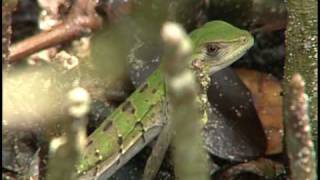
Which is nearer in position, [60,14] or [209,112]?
[209,112]

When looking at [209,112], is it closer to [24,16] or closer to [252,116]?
[252,116]

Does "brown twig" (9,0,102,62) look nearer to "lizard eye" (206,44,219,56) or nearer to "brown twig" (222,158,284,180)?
"lizard eye" (206,44,219,56)

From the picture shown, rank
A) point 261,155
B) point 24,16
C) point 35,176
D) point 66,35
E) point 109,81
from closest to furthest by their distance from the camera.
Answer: point 35,176 < point 261,155 < point 109,81 < point 66,35 < point 24,16

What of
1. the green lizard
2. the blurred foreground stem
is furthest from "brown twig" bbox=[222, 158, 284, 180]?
the blurred foreground stem

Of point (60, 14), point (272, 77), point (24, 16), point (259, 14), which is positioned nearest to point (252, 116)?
point (272, 77)

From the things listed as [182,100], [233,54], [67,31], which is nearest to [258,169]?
[233,54]

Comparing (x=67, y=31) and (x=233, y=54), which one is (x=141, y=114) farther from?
(x=67, y=31)

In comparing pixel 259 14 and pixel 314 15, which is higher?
pixel 314 15

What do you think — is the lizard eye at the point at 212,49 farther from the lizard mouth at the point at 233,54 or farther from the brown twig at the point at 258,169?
the brown twig at the point at 258,169
